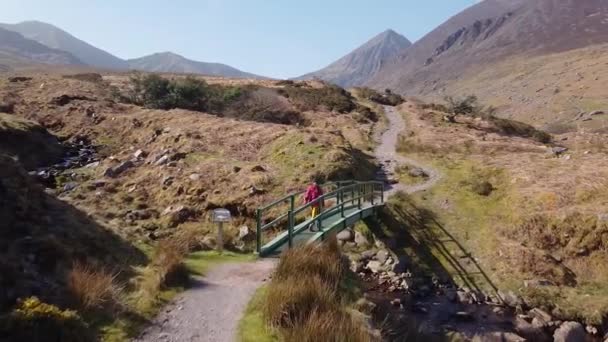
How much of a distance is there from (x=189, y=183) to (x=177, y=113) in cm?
1471

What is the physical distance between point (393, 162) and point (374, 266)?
13772 millimetres

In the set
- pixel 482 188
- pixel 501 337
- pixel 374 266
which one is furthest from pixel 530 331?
pixel 482 188

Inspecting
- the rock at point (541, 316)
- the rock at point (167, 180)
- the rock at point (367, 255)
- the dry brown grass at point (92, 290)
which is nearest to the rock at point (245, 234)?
the rock at point (367, 255)

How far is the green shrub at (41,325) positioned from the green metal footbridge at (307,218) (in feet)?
19.2

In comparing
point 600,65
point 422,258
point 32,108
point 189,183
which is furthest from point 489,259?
point 600,65

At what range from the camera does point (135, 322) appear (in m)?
9.13

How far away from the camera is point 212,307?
33.3ft

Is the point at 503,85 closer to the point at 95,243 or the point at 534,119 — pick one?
the point at 534,119

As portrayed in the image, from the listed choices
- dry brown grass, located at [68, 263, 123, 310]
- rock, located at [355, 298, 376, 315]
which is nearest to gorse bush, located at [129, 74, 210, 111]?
dry brown grass, located at [68, 263, 123, 310]

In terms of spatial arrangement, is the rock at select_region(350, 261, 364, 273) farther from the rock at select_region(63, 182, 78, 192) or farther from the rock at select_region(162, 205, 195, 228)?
the rock at select_region(63, 182, 78, 192)

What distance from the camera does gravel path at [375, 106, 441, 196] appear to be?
26638mm

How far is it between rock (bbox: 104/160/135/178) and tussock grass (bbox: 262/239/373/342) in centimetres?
1708

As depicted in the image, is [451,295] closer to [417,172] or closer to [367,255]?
[367,255]

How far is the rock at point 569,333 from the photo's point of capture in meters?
15.5
